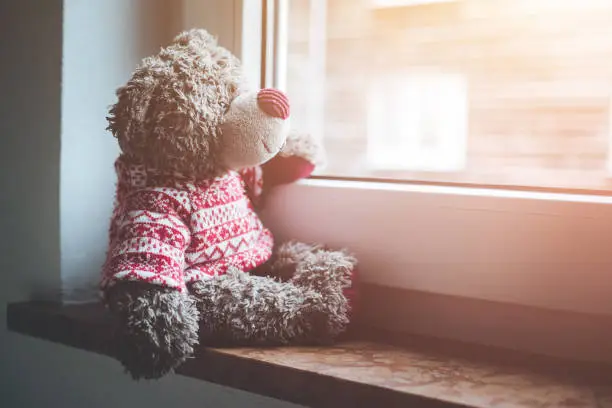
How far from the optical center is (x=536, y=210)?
68 centimetres

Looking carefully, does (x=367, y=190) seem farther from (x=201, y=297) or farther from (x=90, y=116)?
(x=90, y=116)

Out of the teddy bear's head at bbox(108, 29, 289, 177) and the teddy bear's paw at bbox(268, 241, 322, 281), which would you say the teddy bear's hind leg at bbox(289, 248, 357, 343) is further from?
the teddy bear's head at bbox(108, 29, 289, 177)

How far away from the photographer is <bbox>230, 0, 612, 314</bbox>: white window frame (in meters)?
0.66

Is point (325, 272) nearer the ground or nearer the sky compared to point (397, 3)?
nearer the ground

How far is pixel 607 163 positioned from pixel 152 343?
0.51 m

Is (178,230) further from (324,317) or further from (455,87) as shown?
(455,87)

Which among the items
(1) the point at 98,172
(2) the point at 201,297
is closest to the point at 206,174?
(2) the point at 201,297

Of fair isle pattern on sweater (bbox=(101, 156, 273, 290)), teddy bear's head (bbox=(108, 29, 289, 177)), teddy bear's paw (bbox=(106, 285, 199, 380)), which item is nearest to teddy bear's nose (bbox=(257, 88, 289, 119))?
teddy bear's head (bbox=(108, 29, 289, 177))

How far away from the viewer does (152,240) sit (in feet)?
2.11

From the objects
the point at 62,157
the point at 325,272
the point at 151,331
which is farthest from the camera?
the point at 62,157

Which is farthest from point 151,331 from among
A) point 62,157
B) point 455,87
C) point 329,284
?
point 455,87

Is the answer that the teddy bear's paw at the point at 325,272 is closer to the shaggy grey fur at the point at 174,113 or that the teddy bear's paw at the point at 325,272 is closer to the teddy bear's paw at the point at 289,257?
the teddy bear's paw at the point at 289,257

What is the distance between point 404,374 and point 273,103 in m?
0.31

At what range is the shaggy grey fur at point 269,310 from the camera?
67 centimetres
